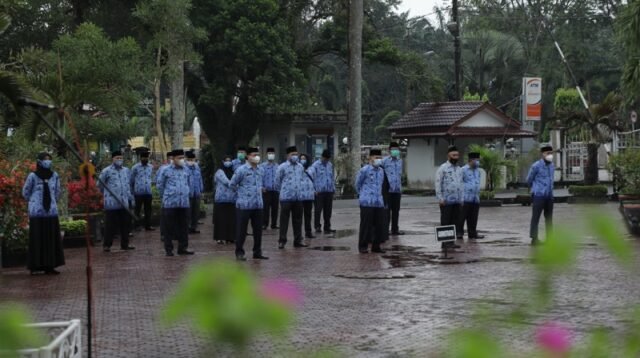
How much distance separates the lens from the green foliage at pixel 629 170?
65.8 feet

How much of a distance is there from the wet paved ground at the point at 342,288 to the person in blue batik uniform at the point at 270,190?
186cm

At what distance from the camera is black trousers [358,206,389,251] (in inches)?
606

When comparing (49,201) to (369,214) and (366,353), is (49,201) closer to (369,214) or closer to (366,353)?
(369,214)

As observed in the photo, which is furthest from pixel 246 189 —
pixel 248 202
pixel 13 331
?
pixel 13 331

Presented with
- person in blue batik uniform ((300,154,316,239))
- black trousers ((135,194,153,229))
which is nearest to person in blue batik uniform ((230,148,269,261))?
person in blue batik uniform ((300,154,316,239))

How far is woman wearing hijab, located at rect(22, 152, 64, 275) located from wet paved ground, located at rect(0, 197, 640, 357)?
295 mm

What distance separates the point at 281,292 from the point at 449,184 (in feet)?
51.9

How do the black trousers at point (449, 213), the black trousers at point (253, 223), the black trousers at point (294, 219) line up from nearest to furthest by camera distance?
the black trousers at point (253, 223), the black trousers at point (294, 219), the black trousers at point (449, 213)

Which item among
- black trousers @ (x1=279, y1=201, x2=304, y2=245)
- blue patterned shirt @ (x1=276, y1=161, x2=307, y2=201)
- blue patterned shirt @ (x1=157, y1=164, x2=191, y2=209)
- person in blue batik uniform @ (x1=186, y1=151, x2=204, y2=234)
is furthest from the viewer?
person in blue batik uniform @ (x1=186, y1=151, x2=204, y2=234)

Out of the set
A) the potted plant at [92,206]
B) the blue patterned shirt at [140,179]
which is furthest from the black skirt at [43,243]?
the blue patterned shirt at [140,179]

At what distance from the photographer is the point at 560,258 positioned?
134cm

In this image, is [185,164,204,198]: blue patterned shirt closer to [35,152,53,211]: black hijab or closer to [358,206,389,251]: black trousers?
[358,206,389,251]: black trousers

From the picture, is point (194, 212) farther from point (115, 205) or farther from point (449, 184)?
point (449, 184)

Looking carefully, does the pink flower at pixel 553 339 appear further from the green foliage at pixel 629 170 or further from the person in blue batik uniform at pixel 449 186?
the green foliage at pixel 629 170
